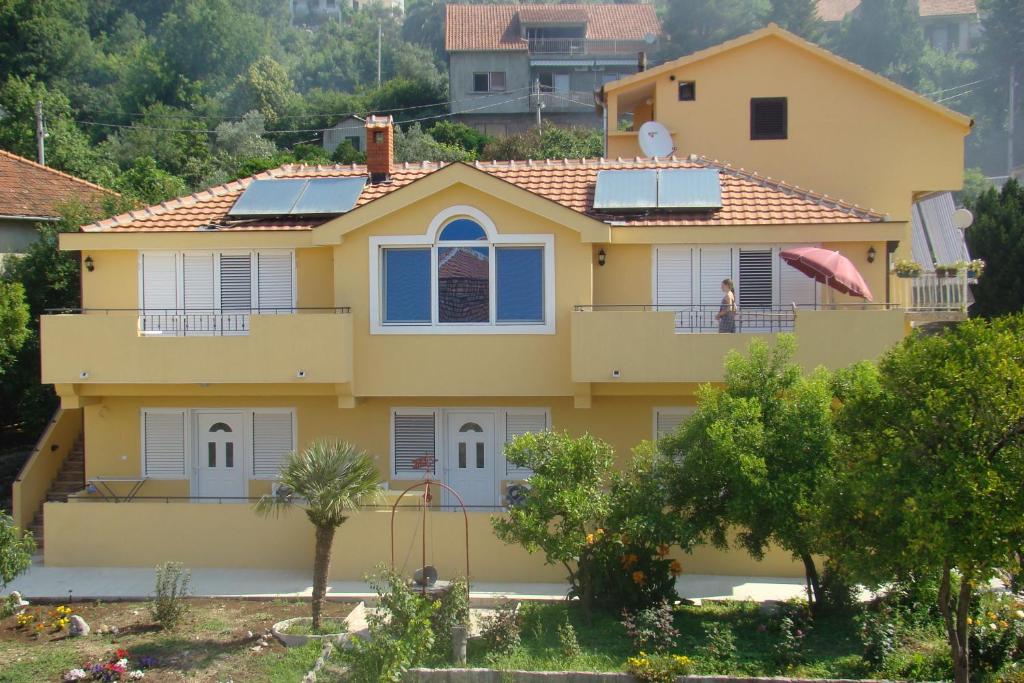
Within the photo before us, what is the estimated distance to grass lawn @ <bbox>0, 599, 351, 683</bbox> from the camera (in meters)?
15.0

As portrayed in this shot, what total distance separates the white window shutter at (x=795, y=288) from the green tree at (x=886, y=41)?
6605cm

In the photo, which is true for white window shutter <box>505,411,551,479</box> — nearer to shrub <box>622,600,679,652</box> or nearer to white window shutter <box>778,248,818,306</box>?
white window shutter <box>778,248,818,306</box>

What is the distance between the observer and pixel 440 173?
20484mm

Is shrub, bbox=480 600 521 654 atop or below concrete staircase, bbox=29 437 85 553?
below

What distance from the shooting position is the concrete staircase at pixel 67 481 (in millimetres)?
23536

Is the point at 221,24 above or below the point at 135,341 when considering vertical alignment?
above

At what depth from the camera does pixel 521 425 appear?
71.8ft

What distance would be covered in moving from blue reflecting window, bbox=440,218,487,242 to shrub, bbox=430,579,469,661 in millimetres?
7322

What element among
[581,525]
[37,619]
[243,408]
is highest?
[243,408]

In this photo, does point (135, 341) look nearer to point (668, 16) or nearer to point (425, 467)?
point (425, 467)

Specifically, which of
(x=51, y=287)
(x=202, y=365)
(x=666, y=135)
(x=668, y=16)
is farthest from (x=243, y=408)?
(x=668, y=16)

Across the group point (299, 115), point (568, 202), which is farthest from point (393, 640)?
point (299, 115)

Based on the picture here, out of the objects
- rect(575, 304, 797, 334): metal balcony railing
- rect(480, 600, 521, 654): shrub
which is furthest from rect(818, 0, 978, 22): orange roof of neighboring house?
rect(480, 600, 521, 654): shrub

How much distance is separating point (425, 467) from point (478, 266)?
3.88 m
